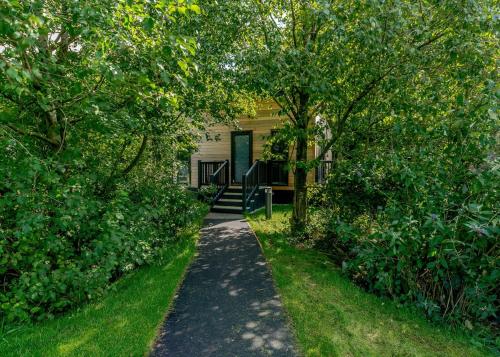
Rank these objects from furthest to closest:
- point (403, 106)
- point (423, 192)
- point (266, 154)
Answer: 1. point (266, 154)
2. point (403, 106)
3. point (423, 192)

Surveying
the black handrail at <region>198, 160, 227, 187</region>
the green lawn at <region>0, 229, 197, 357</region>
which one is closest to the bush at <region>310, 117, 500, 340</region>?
the green lawn at <region>0, 229, 197, 357</region>

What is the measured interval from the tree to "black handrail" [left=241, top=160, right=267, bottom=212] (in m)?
4.01

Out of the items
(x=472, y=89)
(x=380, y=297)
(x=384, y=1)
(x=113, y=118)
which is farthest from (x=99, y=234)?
(x=472, y=89)

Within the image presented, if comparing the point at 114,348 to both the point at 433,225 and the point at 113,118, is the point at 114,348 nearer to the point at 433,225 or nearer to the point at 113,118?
the point at 113,118

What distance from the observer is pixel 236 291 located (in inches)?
162

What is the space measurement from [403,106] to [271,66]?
211 centimetres

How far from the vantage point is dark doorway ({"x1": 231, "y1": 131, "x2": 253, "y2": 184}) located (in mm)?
12039

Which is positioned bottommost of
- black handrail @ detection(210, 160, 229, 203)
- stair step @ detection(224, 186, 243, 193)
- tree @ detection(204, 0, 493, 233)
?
stair step @ detection(224, 186, 243, 193)

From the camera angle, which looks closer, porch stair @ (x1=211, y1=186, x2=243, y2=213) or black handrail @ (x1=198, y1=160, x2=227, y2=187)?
porch stair @ (x1=211, y1=186, x2=243, y2=213)

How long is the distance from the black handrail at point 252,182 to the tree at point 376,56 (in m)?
4.01

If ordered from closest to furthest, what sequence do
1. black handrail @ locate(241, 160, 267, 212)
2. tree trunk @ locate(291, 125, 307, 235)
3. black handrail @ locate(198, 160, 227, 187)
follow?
1. tree trunk @ locate(291, 125, 307, 235)
2. black handrail @ locate(241, 160, 267, 212)
3. black handrail @ locate(198, 160, 227, 187)

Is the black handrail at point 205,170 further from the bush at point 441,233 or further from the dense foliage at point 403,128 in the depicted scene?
the bush at point 441,233

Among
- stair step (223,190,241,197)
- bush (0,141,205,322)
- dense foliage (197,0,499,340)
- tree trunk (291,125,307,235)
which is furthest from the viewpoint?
stair step (223,190,241,197)

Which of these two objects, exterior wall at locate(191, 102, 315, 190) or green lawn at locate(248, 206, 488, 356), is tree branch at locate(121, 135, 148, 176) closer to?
green lawn at locate(248, 206, 488, 356)
